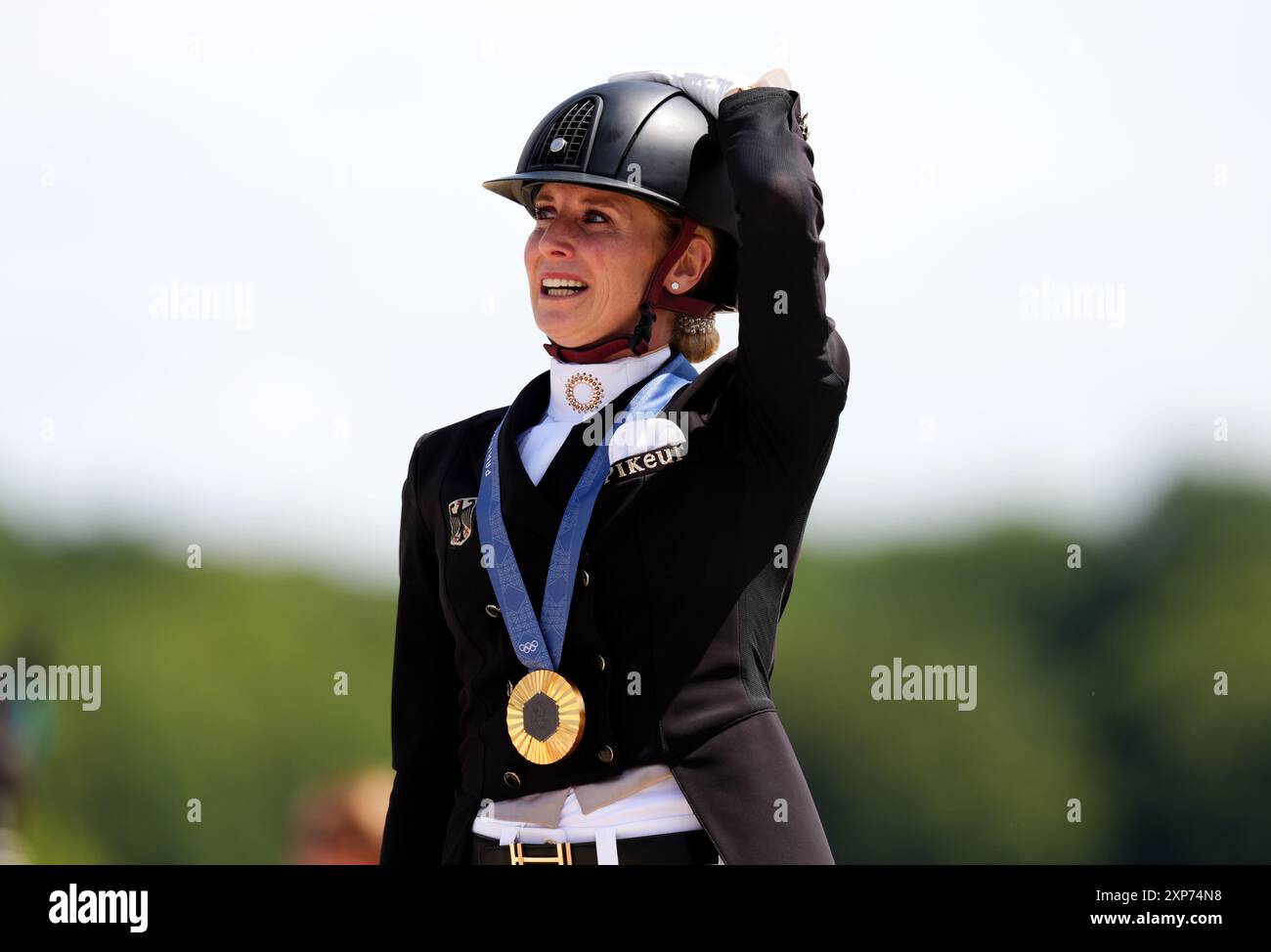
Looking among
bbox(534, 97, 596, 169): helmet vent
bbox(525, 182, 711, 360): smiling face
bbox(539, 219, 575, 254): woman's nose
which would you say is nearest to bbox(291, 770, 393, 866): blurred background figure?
bbox(525, 182, 711, 360): smiling face

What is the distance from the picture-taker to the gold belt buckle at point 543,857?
6.04 meters

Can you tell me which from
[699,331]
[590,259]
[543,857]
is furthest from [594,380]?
[543,857]

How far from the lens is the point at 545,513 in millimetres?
6336

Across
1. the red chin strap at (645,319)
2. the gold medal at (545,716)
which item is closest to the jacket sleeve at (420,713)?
the gold medal at (545,716)

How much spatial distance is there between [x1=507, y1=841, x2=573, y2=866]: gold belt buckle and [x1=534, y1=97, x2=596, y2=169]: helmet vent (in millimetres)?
1991

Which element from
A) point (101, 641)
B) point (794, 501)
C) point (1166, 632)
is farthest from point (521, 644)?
point (1166, 632)

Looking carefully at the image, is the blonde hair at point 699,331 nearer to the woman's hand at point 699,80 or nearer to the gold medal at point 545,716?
the woman's hand at point 699,80

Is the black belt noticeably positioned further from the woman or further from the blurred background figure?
the blurred background figure

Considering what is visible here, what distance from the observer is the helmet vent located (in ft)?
21.5

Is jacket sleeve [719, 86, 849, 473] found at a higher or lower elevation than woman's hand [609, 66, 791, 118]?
lower

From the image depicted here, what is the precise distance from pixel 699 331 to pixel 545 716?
1473 millimetres

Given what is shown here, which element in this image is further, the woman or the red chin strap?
the red chin strap

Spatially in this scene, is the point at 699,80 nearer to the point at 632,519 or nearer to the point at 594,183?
the point at 594,183
